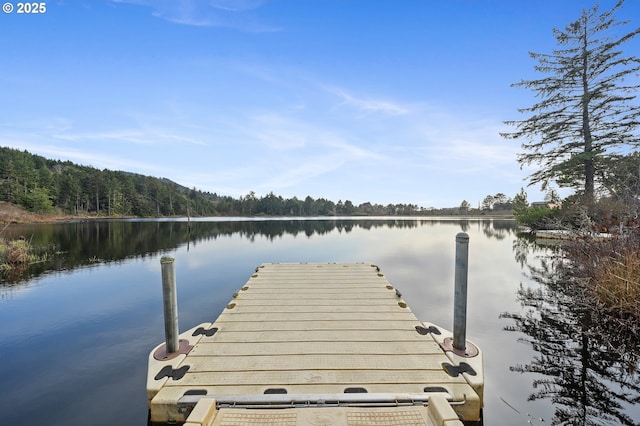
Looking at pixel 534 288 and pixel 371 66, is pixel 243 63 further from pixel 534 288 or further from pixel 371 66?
pixel 534 288

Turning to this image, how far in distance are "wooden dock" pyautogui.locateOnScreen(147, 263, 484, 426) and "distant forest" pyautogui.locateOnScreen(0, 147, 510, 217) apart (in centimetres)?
5398

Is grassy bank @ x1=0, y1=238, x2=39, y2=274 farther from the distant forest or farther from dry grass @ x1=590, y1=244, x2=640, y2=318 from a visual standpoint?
the distant forest

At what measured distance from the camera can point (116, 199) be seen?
2110 inches

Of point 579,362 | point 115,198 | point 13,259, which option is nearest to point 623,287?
point 579,362

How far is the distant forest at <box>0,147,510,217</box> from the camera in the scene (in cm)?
3962

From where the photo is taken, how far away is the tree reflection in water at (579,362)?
219 centimetres

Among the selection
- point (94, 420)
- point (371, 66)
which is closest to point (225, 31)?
point (371, 66)

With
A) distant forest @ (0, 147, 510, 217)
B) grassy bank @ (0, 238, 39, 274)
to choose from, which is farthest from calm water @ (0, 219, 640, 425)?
distant forest @ (0, 147, 510, 217)

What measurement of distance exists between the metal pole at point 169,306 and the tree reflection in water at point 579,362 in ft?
10.6

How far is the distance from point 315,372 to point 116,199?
66247 mm

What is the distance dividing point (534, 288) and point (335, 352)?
6.15 meters

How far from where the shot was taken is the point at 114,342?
3.69m

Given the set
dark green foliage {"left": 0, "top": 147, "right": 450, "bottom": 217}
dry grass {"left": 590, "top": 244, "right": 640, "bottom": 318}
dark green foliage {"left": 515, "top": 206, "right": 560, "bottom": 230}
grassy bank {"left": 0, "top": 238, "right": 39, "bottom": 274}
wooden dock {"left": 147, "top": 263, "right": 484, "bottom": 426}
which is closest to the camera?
wooden dock {"left": 147, "top": 263, "right": 484, "bottom": 426}

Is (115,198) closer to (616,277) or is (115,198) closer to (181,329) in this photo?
(181,329)
